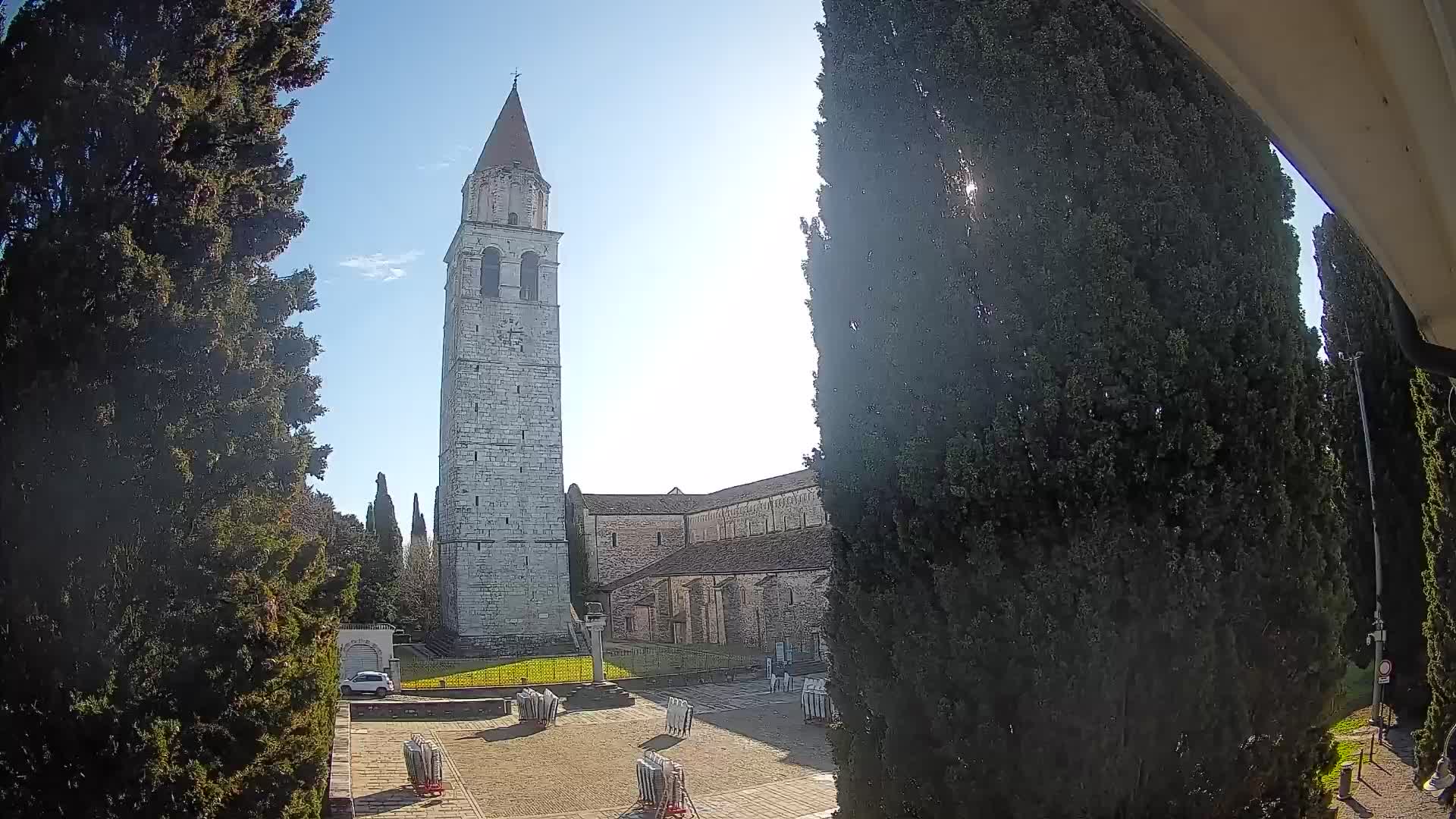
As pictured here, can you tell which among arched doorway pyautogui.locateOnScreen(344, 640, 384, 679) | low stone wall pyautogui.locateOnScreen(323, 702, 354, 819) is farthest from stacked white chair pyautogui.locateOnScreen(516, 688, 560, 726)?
arched doorway pyautogui.locateOnScreen(344, 640, 384, 679)

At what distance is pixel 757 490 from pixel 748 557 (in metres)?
7.26

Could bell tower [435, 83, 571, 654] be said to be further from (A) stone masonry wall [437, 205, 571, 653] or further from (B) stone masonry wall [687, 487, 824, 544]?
(B) stone masonry wall [687, 487, 824, 544]

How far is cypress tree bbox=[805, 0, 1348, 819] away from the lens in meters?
4.42

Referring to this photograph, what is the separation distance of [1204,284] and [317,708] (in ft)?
23.9

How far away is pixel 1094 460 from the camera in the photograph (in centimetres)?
457

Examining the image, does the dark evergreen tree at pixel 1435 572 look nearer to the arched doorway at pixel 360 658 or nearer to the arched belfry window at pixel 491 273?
the arched doorway at pixel 360 658

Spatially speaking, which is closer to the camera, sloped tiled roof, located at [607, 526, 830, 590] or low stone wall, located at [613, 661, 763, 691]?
low stone wall, located at [613, 661, 763, 691]

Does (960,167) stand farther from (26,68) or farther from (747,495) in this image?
(747,495)

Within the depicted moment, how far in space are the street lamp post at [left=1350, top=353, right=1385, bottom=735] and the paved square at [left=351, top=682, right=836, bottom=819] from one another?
9001 mm

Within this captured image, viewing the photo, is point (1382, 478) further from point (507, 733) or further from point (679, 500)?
point (679, 500)

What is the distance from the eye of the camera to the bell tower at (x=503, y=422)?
1348 inches

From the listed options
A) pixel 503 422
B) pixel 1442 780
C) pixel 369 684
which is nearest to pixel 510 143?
pixel 503 422

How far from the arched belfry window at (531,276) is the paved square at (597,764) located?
2072cm

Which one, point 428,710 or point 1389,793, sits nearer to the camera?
point 1389,793
